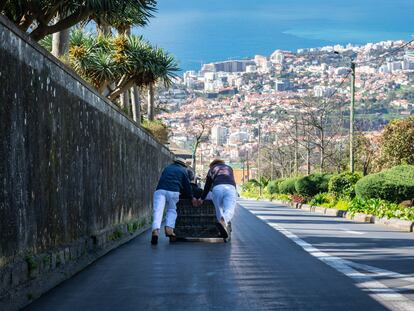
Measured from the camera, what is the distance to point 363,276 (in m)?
10.3

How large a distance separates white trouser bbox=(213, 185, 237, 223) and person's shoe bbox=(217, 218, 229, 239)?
113mm

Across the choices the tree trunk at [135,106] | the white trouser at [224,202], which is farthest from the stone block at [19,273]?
the tree trunk at [135,106]

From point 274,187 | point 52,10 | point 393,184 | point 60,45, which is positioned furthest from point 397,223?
point 274,187

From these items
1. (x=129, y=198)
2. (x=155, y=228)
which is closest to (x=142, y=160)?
(x=129, y=198)

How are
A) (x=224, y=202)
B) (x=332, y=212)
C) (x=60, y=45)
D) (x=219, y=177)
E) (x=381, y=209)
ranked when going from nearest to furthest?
(x=224, y=202) → (x=219, y=177) → (x=60, y=45) → (x=381, y=209) → (x=332, y=212)

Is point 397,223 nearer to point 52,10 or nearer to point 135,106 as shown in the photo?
point 52,10

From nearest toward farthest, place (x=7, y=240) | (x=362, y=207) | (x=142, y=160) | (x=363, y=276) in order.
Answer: (x=7, y=240) < (x=363, y=276) < (x=142, y=160) < (x=362, y=207)

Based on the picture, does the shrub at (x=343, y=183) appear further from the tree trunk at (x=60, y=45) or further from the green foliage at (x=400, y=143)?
the tree trunk at (x=60, y=45)

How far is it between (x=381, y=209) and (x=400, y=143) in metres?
19.2

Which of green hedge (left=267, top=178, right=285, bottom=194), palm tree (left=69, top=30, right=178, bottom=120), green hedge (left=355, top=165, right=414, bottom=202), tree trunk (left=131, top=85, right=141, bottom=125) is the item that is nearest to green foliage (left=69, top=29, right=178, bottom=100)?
palm tree (left=69, top=30, right=178, bottom=120)

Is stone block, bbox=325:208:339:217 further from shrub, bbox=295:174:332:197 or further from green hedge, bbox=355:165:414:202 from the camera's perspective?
shrub, bbox=295:174:332:197

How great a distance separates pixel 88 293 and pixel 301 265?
12.6ft

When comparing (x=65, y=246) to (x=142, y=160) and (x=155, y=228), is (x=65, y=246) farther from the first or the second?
(x=142, y=160)

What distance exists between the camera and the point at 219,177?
17.2 m
